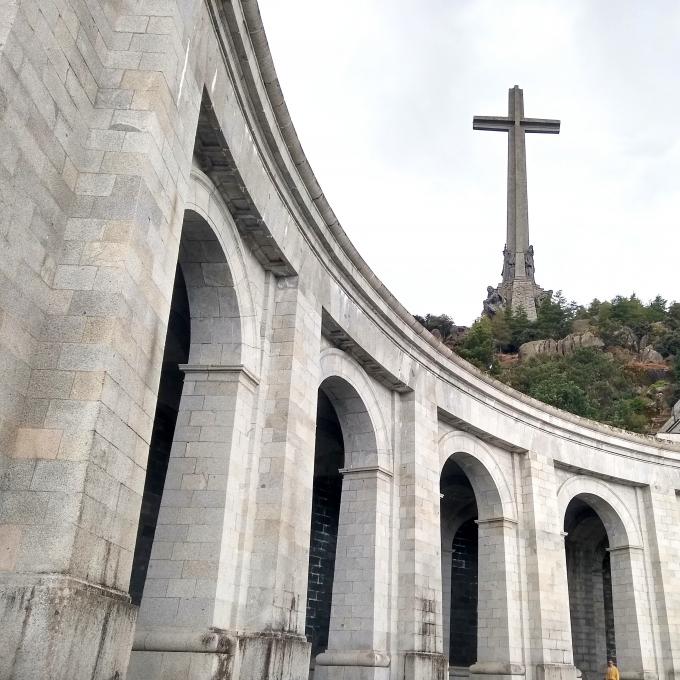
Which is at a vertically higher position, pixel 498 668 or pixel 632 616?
pixel 632 616

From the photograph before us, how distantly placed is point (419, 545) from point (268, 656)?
5.43m

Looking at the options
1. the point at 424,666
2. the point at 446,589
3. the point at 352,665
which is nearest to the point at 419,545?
the point at 424,666

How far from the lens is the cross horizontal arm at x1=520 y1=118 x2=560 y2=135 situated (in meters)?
Result: 62.3

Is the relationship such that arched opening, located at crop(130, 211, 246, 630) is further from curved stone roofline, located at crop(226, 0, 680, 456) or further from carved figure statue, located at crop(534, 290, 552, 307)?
carved figure statue, located at crop(534, 290, 552, 307)

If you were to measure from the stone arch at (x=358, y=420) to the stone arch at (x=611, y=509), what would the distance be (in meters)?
8.07

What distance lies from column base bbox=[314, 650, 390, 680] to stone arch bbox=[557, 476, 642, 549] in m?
9.50

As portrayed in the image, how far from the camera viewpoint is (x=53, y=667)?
16.8ft

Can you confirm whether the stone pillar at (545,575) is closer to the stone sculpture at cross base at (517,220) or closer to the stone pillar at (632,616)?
the stone pillar at (632,616)

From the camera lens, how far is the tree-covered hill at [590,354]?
147 feet

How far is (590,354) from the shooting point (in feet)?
171

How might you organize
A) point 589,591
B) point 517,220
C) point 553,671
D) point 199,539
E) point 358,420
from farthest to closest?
point 517,220
point 589,591
point 553,671
point 358,420
point 199,539

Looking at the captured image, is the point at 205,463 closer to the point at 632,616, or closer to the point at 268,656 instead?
the point at 268,656

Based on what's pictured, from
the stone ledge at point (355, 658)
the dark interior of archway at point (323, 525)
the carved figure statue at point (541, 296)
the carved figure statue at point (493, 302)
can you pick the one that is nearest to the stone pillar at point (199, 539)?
the stone ledge at point (355, 658)

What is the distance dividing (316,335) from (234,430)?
2.80m
